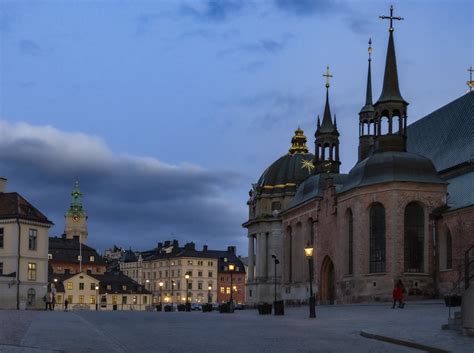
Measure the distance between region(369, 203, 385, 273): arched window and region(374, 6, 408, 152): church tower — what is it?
635cm

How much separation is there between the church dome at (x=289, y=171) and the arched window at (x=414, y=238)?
49146 mm

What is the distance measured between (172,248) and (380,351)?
567 ft

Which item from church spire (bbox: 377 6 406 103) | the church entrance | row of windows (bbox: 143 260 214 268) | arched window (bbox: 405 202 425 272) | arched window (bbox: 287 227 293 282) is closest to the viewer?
arched window (bbox: 405 202 425 272)

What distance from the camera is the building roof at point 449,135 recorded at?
6206cm

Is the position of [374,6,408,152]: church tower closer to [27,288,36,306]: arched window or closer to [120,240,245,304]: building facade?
[27,288,36,306]: arched window

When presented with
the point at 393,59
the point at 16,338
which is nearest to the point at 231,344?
the point at 16,338

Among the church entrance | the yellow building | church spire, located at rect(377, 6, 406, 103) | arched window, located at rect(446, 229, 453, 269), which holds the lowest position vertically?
the yellow building

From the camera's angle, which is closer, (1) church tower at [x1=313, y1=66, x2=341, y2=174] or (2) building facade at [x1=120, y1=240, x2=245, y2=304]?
(1) church tower at [x1=313, y1=66, x2=341, y2=174]

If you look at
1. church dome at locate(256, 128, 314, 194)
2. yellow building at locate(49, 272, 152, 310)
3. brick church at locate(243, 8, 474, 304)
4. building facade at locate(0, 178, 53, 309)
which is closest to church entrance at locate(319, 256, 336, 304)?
brick church at locate(243, 8, 474, 304)

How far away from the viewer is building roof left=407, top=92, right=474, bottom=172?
204 ft

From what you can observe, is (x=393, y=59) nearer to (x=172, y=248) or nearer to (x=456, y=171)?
(x=456, y=171)

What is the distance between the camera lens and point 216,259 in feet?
600

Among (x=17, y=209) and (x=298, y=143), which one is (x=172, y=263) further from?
(x=17, y=209)

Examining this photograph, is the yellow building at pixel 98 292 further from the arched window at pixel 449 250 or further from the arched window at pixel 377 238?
the arched window at pixel 449 250
